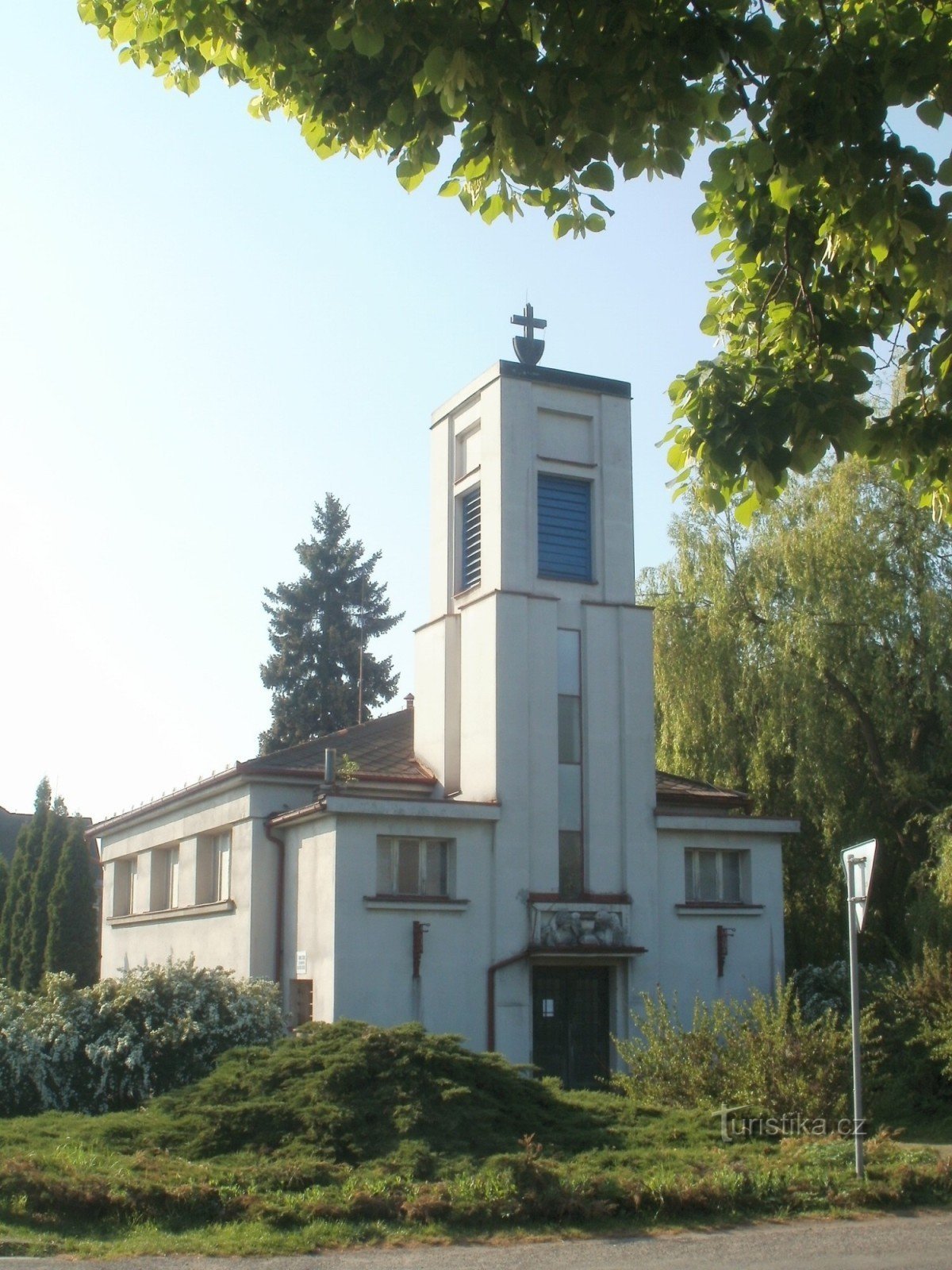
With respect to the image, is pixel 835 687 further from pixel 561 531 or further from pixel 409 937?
pixel 409 937

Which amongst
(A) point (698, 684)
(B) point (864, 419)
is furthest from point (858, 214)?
(A) point (698, 684)

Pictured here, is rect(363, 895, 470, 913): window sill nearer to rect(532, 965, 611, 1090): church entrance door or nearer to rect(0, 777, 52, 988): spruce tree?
rect(532, 965, 611, 1090): church entrance door

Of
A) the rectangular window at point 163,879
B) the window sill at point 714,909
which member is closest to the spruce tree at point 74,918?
the rectangular window at point 163,879

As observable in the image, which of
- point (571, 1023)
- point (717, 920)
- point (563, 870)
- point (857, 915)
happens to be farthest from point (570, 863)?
point (857, 915)

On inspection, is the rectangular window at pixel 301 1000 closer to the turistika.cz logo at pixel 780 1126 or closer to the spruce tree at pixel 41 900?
the turistika.cz logo at pixel 780 1126

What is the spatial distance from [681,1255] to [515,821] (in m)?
11.7

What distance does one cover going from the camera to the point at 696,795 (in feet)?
79.9

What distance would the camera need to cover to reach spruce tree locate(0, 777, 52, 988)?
116 ft

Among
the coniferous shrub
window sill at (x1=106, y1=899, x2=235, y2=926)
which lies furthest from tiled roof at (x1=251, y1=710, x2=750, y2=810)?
the coniferous shrub

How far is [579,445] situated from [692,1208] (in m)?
14.6

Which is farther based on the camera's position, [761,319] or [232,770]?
Answer: [232,770]

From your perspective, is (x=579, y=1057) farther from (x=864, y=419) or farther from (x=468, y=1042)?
(x=864, y=419)

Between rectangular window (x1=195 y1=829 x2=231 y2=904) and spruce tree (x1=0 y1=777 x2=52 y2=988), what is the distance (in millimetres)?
11256

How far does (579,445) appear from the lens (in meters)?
23.6
